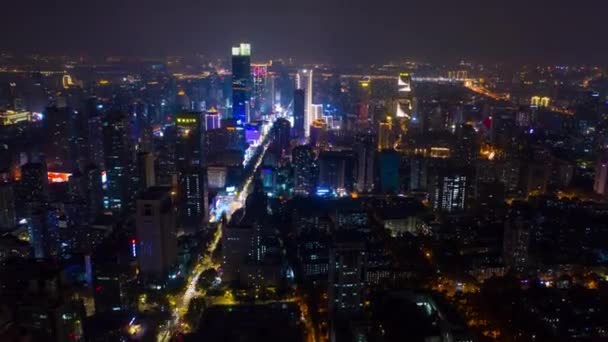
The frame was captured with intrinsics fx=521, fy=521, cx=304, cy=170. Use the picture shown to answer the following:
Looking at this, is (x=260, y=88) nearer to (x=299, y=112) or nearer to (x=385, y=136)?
(x=299, y=112)

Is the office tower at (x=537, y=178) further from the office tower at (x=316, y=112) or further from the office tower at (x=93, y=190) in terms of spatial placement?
the office tower at (x=93, y=190)

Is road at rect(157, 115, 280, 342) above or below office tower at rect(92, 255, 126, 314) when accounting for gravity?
below

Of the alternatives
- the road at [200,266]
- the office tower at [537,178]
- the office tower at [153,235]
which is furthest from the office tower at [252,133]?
the office tower at [153,235]

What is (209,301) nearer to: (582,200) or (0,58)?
(0,58)

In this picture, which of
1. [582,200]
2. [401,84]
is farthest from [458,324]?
[401,84]

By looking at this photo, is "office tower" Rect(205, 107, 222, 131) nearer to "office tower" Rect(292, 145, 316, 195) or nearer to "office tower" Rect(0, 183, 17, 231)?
"office tower" Rect(292, 145, 316, 195)

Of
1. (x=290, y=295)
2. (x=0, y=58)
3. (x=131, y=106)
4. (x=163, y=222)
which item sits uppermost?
(x=0, y=58)

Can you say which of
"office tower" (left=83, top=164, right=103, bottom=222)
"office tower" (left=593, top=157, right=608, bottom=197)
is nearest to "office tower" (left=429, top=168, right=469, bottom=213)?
"office tower" (left=593, top=157, right=608, bottom=197)
